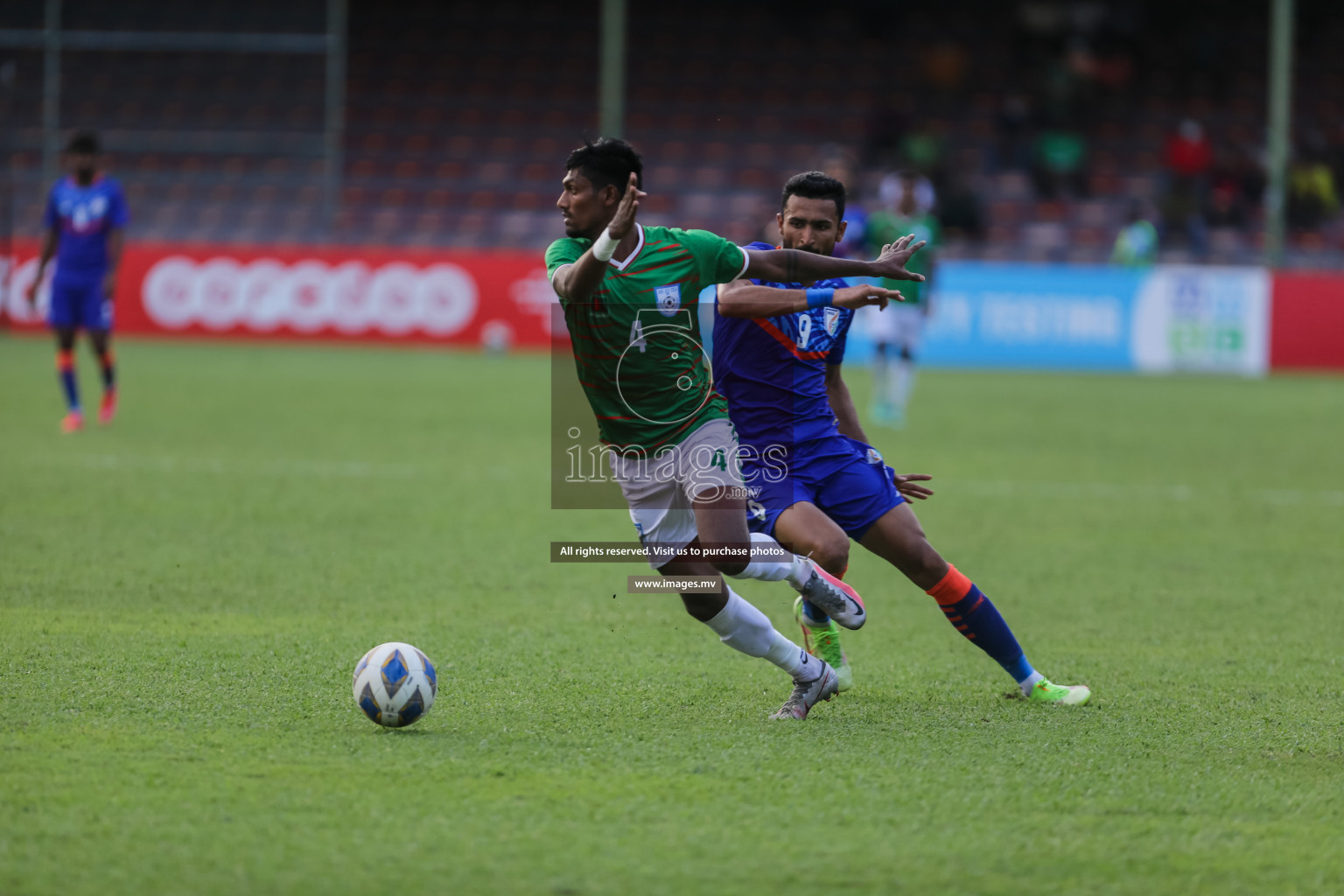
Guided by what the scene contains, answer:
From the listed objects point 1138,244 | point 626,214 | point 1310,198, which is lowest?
point 626,214

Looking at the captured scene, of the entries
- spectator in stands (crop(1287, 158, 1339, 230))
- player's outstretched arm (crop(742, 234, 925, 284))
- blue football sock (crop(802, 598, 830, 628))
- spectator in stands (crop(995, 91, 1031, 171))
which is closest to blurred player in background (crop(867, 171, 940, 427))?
blue football sock (crop(802, 598, 830, 628))

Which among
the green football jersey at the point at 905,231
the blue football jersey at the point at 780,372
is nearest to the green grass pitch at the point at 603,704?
the blue football jersey at the point at 780,372

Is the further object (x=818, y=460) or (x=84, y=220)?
(x=84, y=220)

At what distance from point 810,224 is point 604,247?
115 centimetres

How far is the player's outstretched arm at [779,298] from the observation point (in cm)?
469

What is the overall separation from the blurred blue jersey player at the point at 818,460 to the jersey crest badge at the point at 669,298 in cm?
49

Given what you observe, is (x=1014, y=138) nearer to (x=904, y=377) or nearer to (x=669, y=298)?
(x=904, y=377)

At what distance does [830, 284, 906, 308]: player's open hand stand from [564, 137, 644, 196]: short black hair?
704 millimetres

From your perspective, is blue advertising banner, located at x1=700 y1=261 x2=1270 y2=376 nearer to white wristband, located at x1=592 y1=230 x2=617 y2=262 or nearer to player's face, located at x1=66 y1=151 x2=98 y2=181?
player's face, located at x1=66 y1=151 x2=98 y2=181

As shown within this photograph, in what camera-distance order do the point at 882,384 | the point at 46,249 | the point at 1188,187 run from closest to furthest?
the point at 46,249, the point at 882,384, the point at 1188,187

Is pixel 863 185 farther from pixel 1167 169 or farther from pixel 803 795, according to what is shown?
pixel 803 795

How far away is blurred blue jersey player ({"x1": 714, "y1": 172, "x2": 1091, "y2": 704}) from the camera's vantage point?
5.29 meters

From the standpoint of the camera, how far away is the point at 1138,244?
73.3 feet

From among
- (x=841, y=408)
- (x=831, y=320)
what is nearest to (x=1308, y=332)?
(x=841, y=408)
